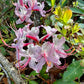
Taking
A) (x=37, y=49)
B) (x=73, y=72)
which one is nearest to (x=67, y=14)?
(x=37, y=49)

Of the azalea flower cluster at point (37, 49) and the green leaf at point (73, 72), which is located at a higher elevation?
the azalea flower cluster at point (37, 49)

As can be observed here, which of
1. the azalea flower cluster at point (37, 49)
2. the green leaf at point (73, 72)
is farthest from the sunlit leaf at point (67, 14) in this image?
the green leaf at point (73, 72)

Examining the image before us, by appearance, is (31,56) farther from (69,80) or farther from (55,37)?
(69,80)

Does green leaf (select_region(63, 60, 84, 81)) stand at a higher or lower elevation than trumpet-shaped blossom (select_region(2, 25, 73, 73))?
lower

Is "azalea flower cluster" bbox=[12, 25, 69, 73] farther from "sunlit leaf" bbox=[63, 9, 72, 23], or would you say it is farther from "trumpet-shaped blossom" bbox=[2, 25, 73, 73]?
"sunlit leaf" bbox=[63, 9, 72, 23]

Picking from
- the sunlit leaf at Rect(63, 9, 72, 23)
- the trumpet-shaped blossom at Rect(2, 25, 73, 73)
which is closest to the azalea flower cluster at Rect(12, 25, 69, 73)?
the trumpet-shaped blossom at Rect(2, 25, 73, 73)

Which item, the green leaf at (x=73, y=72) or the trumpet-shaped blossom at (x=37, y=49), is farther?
the green leaf at (x=73, y=72)

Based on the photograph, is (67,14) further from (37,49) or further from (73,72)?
(73,72)

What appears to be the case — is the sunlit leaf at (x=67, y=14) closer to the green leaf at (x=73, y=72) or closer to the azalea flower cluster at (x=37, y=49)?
the azalea flower cluster at (x=37, y=49)

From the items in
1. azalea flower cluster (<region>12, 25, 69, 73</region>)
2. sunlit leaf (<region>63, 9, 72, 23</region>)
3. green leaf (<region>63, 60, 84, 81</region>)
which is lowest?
green leaf (<region>63, 60, 84, 81</region>)

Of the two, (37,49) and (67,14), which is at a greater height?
(67,14)

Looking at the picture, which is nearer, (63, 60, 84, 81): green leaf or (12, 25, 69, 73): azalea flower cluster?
(12, 25, 69, 73): azalea flower cluster
